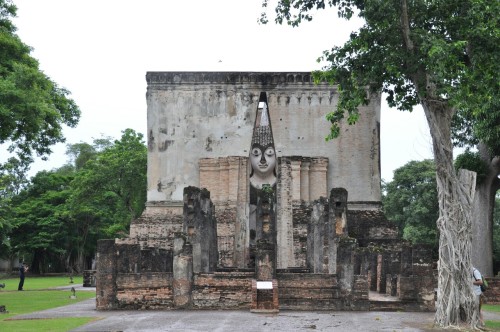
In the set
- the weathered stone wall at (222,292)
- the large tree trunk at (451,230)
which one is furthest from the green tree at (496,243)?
the large tree trunk at (451,230)

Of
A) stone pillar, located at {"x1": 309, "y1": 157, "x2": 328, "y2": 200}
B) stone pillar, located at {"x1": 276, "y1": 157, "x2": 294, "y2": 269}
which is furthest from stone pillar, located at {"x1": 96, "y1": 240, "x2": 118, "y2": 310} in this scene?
stone pillar, located at {"x1": 309, "y1": 157, "x2": 328, "y2": 200}

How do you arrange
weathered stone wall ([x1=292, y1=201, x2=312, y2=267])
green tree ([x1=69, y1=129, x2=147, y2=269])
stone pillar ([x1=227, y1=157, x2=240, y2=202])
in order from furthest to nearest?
green tree ([x1=69, y1=129, x2=147, y2=269]), stone pillar ([x1=227, y1=157, x2=240, y2=202]), weathered stone wall ([x1=292, y1=201, x2=312, y2=267])

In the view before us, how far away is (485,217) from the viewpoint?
2506cm

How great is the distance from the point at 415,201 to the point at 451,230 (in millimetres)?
27425

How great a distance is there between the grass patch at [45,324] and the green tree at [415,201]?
2605 cm

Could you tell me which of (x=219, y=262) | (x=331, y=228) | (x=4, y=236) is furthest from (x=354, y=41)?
(x=4, y=236)

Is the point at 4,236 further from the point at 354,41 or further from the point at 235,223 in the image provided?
the point at 354,41

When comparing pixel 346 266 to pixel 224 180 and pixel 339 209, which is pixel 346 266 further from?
pixel 224 180

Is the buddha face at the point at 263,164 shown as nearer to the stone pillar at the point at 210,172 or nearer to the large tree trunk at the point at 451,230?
the stone pillar at the point at 210,172

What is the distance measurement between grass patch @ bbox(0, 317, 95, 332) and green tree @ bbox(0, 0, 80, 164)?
6.29m

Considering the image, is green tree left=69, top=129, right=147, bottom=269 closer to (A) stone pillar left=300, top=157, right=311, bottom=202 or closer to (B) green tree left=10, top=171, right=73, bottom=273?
(B) green tree left=10, top=171, right=73, bottom=273

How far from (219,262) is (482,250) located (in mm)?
9835

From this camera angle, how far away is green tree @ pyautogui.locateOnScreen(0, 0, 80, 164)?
18.5m

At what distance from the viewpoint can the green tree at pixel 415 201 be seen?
37.8m
